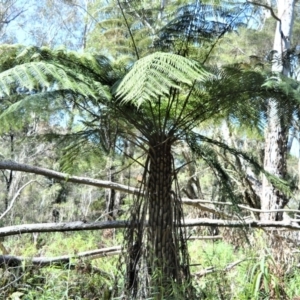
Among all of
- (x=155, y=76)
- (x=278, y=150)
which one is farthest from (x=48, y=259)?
(x=278, y=150)

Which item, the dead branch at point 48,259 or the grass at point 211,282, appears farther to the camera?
the dead branch at point 48,259

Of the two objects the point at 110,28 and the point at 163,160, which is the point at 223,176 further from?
the point at 110,28

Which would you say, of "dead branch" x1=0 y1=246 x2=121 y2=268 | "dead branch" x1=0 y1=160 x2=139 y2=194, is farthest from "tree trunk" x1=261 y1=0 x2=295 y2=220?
"dead branch" x1=0 y1=246 x2=121 y2=268

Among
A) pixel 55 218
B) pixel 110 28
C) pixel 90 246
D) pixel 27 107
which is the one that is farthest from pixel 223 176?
pixel 55 218


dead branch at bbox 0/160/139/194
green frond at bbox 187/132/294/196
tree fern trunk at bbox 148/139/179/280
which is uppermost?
green frond at bbox 187/132/294/196

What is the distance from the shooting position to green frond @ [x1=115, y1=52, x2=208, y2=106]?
186cm

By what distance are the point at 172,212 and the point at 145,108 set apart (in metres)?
0.67

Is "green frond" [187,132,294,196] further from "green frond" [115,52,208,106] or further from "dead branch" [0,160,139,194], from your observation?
"green frond" [115,52,208,106]

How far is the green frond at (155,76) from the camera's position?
6.10 ft

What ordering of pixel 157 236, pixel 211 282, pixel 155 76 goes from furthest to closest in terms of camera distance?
pixel 211 282, pixel 157 236, pixel 155 76

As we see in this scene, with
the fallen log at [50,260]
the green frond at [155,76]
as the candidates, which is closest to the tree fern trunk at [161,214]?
the green frond at [155,76]

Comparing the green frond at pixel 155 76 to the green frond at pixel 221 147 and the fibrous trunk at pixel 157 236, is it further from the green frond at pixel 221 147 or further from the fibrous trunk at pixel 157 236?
the green frond at pixel 221 147

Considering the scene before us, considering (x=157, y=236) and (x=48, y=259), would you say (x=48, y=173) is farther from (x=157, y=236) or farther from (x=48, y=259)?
(x=157, y=236)

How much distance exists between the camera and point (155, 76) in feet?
6.33
